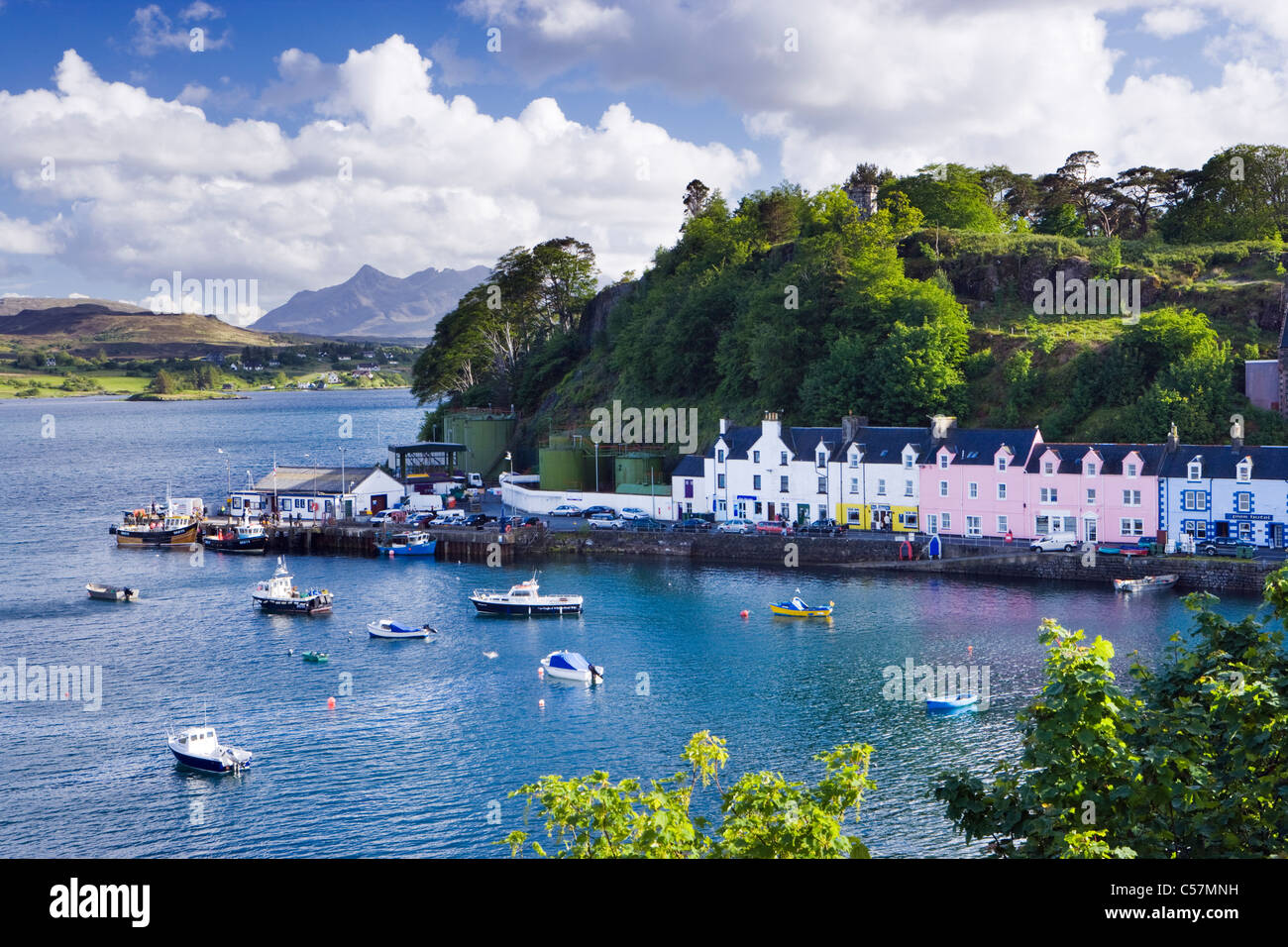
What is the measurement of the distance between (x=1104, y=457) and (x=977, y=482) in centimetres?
556

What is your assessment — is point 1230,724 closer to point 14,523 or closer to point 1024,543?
point 1024,543

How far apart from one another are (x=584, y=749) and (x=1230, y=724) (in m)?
20.4

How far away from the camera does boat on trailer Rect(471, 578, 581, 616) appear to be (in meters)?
45.3

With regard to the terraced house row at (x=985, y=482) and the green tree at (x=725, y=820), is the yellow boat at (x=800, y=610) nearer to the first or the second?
the terraced house row at (x=985, y=482)

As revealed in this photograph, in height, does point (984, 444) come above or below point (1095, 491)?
above

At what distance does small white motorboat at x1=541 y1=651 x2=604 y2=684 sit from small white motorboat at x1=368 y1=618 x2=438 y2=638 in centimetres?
720

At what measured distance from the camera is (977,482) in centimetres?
5331

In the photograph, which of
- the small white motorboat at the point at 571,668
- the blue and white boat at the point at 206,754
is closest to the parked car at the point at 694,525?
the small white motorboat at the point at 571,668

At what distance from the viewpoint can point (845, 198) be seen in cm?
8369

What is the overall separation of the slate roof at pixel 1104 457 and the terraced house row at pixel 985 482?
55 mm

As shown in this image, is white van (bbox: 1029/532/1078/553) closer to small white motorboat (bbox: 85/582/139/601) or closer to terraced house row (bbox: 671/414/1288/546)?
terraced house row (bbox: 671/414/1288/546)

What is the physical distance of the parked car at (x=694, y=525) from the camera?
5925 centimetres

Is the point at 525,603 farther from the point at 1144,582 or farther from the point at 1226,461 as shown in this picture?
the point at 1226,461

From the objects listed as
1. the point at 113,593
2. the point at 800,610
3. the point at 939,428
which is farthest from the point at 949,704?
the point at 113,593
